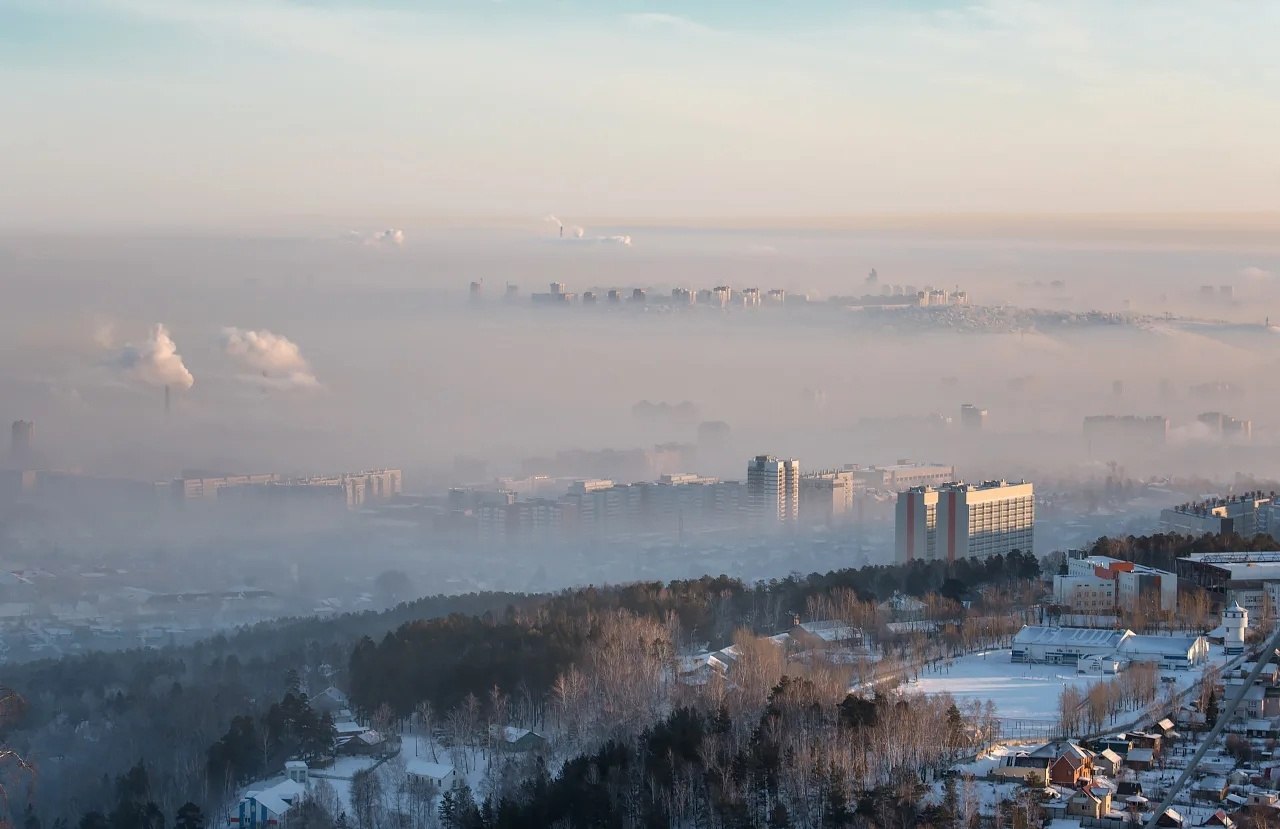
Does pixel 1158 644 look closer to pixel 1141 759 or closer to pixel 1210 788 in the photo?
pixel 1141 759

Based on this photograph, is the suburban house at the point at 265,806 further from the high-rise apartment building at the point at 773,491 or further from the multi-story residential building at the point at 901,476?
the multi-story residential building at the point at 901,476

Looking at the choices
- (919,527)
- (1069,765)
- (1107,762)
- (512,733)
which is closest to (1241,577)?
(1107,762)

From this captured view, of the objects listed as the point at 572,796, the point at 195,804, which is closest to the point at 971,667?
the point at 572,796

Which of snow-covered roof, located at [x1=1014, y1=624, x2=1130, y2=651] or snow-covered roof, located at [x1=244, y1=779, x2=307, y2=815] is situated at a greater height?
snow-covered roof, located at [x1=1014, y1=624, x2=1130, y2=651]

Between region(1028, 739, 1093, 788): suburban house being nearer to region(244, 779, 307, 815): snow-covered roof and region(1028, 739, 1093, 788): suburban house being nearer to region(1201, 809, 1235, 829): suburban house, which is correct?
region(1201, 809, 1235, 829): suburban house

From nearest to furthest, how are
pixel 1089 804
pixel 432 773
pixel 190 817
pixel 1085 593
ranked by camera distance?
pixel 1089 804, pixel 190 817, pixel 432 773, pixel 1085 593

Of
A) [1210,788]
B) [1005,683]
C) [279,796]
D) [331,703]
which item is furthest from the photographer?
[331,703]

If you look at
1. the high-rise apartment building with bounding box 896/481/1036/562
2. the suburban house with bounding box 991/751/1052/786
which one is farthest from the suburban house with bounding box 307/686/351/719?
the high-rise apartment building with bounding box 896/481/1036/562
